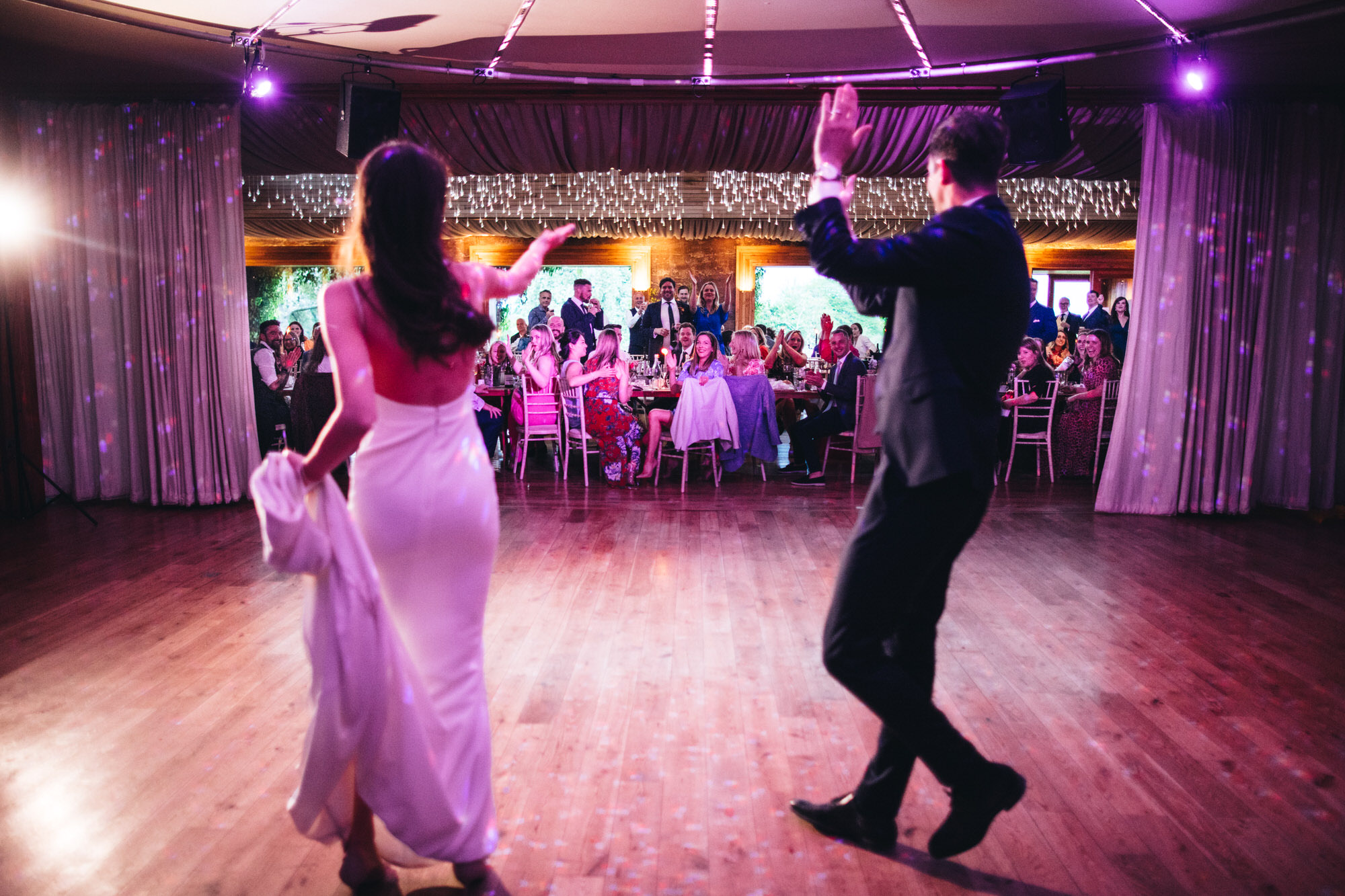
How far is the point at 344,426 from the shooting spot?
156 cm

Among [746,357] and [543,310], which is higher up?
[543,310]

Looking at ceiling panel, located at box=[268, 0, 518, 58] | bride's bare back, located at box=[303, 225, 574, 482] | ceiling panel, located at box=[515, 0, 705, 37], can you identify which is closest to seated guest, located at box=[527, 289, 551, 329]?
ceiling panel, located at box=[268, 0, 518, 58]

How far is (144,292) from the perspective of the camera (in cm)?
562

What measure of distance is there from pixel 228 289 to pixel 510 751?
451 cm

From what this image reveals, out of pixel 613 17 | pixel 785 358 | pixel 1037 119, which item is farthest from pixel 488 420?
pixel 1037 119

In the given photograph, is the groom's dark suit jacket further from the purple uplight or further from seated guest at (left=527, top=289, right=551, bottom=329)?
seated guest at (left=527, top=289, right=551, bottom=329)

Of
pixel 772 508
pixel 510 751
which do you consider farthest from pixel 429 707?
pixel 772 508

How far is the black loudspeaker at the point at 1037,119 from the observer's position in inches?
202

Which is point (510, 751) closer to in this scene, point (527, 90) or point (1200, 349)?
point (527, 90)

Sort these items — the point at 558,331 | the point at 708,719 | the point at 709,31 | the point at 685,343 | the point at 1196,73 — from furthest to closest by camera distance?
the point at 558,331 < the point at 685,343 < the point at 1196,73 < the point at 709,31 < the point at 708,719

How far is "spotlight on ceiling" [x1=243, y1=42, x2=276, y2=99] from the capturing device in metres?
4.86

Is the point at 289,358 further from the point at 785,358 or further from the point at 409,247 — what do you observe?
the point at 409,247

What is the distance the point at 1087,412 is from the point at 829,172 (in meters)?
6.23

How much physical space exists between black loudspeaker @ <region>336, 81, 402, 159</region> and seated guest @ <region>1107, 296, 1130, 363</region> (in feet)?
24.3
